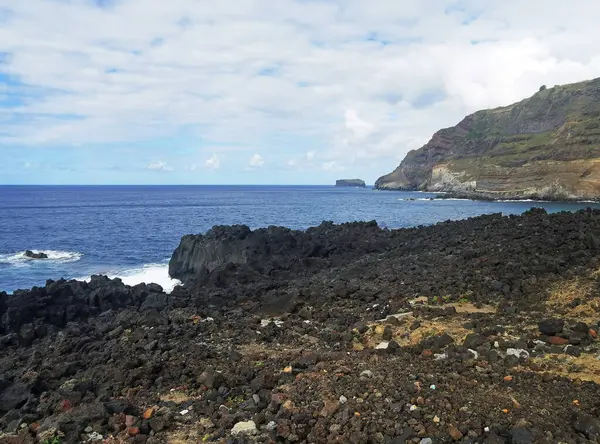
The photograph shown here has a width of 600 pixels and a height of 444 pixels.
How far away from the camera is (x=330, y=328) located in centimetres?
1366

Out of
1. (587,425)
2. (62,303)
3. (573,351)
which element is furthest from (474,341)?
(62,303)

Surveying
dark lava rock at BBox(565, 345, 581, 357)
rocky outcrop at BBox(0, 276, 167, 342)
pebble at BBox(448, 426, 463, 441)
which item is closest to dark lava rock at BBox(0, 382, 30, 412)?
rocky outcrop at BBox(0, 276, 167, 342)

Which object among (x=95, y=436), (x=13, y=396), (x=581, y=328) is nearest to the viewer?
(x=95, y=436)

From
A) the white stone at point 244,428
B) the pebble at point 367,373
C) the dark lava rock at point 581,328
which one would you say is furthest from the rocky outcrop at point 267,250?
the white stone at point 244,428

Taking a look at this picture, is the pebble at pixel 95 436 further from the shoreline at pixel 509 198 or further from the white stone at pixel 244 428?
the shoreline at pixel 509 198

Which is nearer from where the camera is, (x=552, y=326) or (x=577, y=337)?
(x=577, y=337)

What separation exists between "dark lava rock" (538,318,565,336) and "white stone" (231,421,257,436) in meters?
6.82

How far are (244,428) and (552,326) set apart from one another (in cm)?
710

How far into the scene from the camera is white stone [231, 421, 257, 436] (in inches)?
307

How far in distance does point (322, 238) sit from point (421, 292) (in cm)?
1703

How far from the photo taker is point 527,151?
122688 millimetres

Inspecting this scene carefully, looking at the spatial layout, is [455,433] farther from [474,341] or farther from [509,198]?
[509,198]

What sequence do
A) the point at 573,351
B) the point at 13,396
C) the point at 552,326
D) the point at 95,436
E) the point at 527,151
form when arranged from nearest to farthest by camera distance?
the point at 95,436 → the point at 573,351 → the point at 13,396 → the point at 552,326 → the point at 527,151

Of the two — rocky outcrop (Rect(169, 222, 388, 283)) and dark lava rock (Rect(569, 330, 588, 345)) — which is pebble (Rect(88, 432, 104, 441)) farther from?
rocky outcrop (Rect(169, 222, 388, 283))
